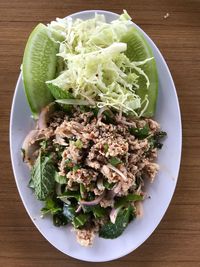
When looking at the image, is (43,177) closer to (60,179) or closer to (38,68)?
(60,179)

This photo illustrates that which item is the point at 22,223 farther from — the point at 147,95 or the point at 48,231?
the point at 147,95

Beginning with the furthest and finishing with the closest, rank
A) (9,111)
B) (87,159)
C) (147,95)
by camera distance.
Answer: (9,111), (147,95), (87,159)

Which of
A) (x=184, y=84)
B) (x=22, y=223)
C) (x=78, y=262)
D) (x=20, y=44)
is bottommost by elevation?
(x=78, y=262)

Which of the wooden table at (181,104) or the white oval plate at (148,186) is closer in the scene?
the white oval plate at (148,186)

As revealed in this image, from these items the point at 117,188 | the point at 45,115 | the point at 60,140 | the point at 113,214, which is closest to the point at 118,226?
the point at 113,214

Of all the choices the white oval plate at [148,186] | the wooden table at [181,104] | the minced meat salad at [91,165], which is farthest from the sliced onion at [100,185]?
the wooden table at [181,104]

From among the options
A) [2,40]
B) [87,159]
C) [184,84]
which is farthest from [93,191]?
[2,40]

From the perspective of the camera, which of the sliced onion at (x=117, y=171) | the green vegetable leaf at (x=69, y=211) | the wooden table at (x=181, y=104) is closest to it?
the sliced onion at (x=117, y=171)

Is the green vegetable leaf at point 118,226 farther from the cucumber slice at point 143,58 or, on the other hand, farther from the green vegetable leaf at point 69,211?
the cucumber slice at point 143,58
